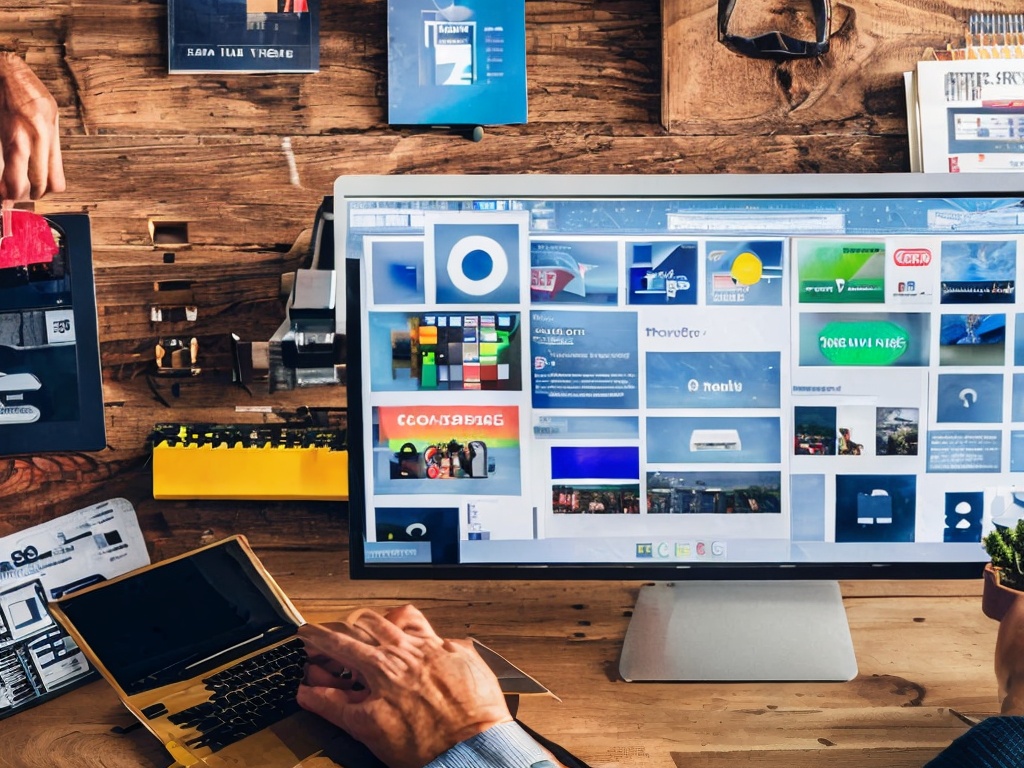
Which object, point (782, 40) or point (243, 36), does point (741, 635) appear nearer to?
point (782, 40)

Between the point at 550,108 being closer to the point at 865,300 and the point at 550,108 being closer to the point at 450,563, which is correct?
the point at 865,300

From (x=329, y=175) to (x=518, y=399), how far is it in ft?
1.36

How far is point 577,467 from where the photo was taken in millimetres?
857

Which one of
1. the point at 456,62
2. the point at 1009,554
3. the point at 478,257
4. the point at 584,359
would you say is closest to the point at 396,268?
the point at 478,257

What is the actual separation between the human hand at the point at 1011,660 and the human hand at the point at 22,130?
1170 mm

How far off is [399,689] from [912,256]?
659 millimetres

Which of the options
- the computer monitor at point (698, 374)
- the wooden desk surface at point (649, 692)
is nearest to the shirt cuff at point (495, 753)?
the wooden desk surface at point (649, 692)

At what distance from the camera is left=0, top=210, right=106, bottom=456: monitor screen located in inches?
39.4

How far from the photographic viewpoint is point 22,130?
100 cm

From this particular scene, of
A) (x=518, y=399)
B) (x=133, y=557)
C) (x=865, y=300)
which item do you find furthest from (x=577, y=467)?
(x=133, y=557)

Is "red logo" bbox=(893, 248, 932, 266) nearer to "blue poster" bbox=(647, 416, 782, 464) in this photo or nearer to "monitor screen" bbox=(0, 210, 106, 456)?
"blue poster" bbox=(647, 416, 782, 464)

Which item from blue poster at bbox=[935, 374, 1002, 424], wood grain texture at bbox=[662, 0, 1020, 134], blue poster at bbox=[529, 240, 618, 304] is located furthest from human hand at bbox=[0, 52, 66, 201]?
blue poster at bbox=[935, 374, 1002, 424]

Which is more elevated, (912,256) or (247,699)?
(912,256)

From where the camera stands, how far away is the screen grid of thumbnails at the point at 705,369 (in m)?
0.84
